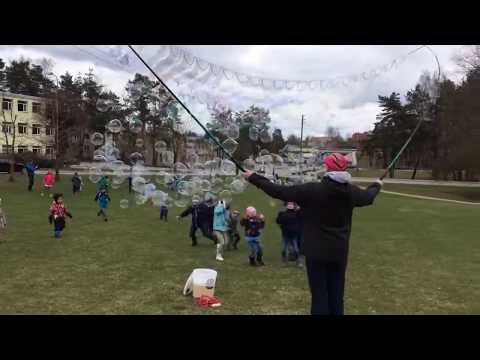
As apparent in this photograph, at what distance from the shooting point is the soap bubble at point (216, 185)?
988cm

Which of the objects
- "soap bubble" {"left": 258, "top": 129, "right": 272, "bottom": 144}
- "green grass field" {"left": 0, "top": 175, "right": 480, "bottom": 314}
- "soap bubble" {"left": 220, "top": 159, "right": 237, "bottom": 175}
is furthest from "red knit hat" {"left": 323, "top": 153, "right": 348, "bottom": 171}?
"soap bubble" {"left": 220, "top": 159, "right": 237, "bottom": 175}

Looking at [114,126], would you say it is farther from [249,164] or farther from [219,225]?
[219,225]

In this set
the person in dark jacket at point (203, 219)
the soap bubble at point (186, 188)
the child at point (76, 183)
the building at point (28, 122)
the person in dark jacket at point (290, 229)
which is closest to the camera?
the soap bubble at point (186, 188)

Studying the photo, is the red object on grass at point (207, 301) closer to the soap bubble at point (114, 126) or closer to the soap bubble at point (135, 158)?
the soap bubble at point (135, 158)

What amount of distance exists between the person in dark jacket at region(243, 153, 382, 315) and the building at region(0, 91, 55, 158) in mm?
38296

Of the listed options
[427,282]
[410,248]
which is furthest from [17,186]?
[427,282]

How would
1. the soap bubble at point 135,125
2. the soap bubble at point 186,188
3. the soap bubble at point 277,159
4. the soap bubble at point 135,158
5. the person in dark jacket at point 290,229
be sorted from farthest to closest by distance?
the person in dark jacket at point 290,229 → the soap bubble at point 135,158 → the soap bubble at point 186,188 → the soap bubble at point 135,125 → the soap bubble at point 277,159

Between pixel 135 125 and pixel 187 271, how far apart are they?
3.74 m

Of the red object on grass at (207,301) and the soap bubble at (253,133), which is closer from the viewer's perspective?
the red object on grass at (207,301)

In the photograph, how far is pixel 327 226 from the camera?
450cm

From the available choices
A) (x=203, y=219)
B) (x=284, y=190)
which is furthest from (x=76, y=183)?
(x=284, y=190)

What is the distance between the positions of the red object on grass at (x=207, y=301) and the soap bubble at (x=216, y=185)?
109 inches

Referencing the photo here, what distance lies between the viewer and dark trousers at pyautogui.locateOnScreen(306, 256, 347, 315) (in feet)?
14.9

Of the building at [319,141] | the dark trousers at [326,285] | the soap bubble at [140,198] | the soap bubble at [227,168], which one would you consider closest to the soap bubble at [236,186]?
the soap bubble at [227,168]
